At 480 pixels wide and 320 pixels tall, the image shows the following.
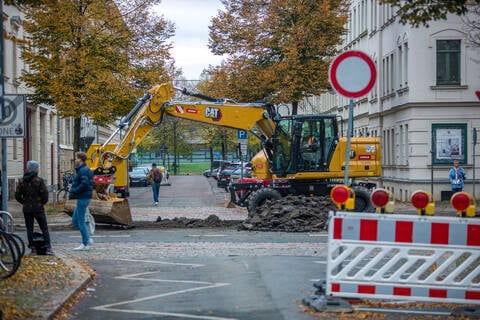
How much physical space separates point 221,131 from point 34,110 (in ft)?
158

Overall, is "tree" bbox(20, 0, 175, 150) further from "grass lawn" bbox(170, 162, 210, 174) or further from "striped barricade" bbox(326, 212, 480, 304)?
"grass lawn" bbox(170, 162, 210, 174)

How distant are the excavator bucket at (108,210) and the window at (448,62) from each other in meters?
19.8

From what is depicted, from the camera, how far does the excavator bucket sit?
23031 mm

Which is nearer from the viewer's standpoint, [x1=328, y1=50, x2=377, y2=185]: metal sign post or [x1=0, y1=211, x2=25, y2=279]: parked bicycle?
[x1=328, y1=50, x2=377, y2=185]: metal sign post

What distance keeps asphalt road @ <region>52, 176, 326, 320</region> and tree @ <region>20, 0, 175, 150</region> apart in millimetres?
15299

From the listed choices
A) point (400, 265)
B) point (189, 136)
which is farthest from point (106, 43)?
point (189, 136)

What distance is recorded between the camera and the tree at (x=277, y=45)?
151ft

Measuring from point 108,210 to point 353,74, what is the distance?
13.4 m

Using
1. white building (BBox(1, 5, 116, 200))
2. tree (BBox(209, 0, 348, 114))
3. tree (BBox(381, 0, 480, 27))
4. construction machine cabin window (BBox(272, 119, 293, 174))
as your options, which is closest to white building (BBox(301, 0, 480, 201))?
tree (BBox(209, 0, 348, 114))

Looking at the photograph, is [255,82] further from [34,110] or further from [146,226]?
[146,226]

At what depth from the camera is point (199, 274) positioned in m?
13.9

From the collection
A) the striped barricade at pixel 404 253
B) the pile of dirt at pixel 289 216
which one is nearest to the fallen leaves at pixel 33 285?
the striped barricade at pixel 404 253

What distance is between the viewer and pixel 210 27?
1905 inches

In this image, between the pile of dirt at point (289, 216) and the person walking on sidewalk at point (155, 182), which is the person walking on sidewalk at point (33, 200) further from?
the person walking on sidewalk at point (155, 182)
